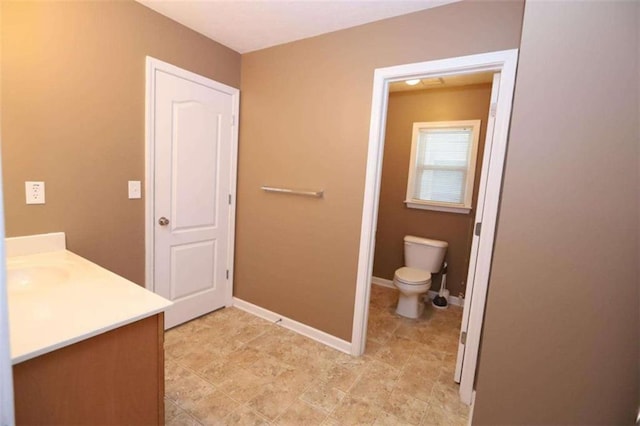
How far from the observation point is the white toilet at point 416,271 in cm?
276

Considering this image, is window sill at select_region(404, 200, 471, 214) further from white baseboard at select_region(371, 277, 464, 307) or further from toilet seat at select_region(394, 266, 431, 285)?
white baseboard at select_region(371, 277, 464, 307)

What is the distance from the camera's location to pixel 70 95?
170 centimetres

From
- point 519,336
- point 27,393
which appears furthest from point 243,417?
point 519,336

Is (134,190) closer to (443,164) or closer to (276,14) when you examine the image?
(276,14)

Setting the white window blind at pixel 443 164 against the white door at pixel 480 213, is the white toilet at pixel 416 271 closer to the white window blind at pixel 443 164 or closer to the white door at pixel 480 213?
the white window blind at pixel 443 164

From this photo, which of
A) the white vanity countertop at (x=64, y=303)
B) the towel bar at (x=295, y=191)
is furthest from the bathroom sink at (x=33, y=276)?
the towel bar at (x=295, y=191)

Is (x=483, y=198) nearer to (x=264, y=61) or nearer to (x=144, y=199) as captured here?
(x=264, y=61)

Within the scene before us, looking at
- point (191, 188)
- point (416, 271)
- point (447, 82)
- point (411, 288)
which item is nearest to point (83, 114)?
point (191, 188)

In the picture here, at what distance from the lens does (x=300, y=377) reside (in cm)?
193

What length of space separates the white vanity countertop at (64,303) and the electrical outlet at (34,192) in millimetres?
285

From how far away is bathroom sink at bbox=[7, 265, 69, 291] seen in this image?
133 centimetres

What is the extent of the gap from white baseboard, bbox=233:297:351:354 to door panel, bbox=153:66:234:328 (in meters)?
0.25

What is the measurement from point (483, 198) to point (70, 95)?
245 cm

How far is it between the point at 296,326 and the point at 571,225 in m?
2.13
